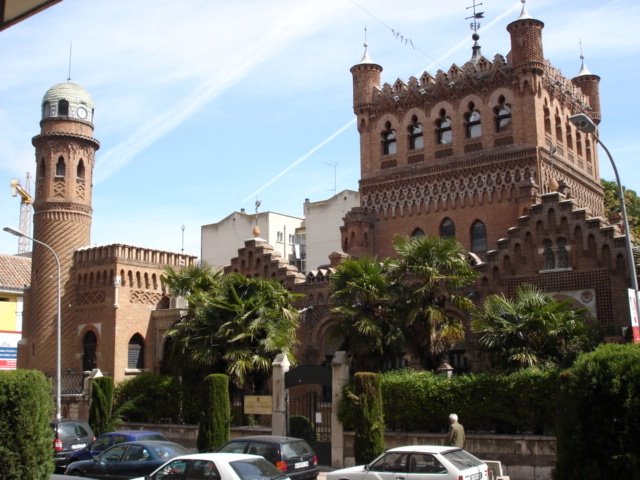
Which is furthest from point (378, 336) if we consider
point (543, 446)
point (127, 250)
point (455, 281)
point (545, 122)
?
point (127, 250)

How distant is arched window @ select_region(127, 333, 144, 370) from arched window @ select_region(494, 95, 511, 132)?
20.2 meters

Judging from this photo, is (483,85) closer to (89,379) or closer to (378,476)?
(89,379)

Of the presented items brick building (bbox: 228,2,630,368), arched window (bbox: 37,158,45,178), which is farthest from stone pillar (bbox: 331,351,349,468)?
arched window (bbox: 37,158,45,178)

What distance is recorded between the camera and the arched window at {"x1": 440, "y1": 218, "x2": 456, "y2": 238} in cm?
3588

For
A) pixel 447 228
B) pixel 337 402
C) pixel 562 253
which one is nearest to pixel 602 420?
pixel 337 402

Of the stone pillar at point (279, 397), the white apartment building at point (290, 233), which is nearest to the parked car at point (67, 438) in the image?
the stone pillar at point (279, 397)

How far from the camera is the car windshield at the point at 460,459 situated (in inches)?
606

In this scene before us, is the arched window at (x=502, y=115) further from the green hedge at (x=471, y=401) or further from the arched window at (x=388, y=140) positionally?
the green hedge at (x=471, y=401)

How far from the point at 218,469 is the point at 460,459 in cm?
482

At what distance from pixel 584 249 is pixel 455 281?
5.96 m

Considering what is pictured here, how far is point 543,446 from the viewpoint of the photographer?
66.2 feet

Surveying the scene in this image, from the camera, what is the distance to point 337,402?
23.7 m

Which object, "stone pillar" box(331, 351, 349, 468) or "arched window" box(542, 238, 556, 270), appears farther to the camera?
"arched window" box(542, 238, 556, 270)

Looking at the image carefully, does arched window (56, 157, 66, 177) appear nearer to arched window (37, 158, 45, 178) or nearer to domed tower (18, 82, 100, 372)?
domed tower (18, 82, 100, 372)
